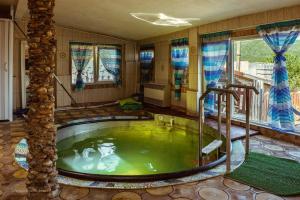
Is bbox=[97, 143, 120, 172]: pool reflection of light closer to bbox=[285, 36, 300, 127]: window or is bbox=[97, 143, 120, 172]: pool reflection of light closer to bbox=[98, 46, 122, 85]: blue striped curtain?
bbox=[285, 36, 300, 127]: window

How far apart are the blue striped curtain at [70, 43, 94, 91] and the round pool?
102 inches

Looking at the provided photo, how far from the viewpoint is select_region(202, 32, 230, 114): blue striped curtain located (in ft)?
19.9

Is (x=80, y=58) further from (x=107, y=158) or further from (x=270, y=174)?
(x=270, y=174)

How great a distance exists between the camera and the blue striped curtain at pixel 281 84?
473cm

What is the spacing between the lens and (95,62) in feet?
29.4

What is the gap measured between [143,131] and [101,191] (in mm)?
3544

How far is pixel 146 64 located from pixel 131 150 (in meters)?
4.50

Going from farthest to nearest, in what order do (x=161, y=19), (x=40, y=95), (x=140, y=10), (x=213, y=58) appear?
(x=213, y=58), (x=161, y=19), (x=140, y=10), (x=40, y=95)

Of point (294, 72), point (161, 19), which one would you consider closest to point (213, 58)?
point (161, 19)

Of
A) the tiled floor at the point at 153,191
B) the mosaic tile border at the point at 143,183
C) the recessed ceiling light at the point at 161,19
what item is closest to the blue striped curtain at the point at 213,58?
the recessed ceiling light at the point at 161,19

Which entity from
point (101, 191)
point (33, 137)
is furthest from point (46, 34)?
point (101, 191)

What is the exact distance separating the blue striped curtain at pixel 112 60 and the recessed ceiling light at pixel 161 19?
9.62ft

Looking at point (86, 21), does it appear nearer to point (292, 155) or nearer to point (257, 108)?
point (257, 108)

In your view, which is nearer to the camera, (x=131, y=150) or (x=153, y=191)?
(x=153, y=191)
